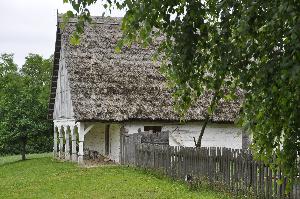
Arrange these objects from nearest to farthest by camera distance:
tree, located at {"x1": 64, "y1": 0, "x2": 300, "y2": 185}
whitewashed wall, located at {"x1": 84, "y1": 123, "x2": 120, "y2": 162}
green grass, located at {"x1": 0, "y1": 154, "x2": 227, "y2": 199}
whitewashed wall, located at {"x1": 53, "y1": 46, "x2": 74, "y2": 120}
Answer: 1. tree, located at {"x1": 64, "y1": 0, "x2": 300, "y2": 185}
2. green grass, located at {"x1": 0, "y1": 154, "x2": 227, "y2": 199}
3. whitewashed wall, located at {"x1": 53, "y1": 46, "x2": 74, "y2": 120}
4. whitewashed wall, located at {"x1": 84, "y1": 123, "x2": 120, "y2": 162}

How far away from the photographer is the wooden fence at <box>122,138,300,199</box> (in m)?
12.9

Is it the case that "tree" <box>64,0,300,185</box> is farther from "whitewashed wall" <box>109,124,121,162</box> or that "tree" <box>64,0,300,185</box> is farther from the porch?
"whitewashed wall" <box>109,124,121,162</box>

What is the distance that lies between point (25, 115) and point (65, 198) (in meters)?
18.6

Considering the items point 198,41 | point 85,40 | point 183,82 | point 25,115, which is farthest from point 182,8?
point 25,115

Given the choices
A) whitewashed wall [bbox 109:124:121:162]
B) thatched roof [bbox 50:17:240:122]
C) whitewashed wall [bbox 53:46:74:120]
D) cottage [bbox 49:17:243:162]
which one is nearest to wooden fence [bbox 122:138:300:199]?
thatched roof [bbox 50:17:240:122]

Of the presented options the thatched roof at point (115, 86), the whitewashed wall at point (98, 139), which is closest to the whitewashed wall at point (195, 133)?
the thatched roof at point (115, 86)

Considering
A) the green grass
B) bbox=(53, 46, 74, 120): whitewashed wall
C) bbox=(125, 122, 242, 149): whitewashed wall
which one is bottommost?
the green grass

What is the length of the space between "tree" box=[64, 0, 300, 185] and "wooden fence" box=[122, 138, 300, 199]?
6167 millimetres

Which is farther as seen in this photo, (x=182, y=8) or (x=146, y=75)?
(x=146, y=75)

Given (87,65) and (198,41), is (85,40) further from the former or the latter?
(198,41)

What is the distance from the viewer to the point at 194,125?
27.8 meters

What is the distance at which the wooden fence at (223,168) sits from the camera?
1288 centimetres

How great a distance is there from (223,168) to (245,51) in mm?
10700

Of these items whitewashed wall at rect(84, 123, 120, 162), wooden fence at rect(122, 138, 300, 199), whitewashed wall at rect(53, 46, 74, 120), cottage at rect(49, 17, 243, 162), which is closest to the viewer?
wooden fence at rect(122, 138, 300, 199)
